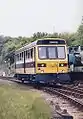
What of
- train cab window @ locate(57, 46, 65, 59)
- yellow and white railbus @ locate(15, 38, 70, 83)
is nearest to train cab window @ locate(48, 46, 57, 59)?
yellow and white railbus @ locate(15, 38, 70, 83)

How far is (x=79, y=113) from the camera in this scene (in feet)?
51.3

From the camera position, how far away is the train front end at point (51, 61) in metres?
28.0

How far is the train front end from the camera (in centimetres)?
2797

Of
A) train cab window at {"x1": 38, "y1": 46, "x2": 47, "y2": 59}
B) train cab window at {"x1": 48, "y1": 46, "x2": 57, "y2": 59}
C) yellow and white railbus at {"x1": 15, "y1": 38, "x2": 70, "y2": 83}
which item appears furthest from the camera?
train cab window at {"x1": 48, "y1": 46, "x2": 57, "y2": 59}

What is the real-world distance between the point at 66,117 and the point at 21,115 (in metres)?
1.18

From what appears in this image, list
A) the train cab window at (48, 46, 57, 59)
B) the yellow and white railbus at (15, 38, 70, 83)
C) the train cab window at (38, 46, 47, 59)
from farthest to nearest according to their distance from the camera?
the train cab window at (48, 46, 57, 59) → the train cab window at (38, 46, 47, 59) → the yellow and white railbus at (15, 38, 70, 83)

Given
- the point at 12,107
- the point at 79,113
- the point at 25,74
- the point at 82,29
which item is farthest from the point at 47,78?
the point at 82,29

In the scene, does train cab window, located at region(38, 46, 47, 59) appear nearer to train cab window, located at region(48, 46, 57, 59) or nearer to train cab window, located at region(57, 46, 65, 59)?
train cab window, located at region(48, 46, 57, 59)

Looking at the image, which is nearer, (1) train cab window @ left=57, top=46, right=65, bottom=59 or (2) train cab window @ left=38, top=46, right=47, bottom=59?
(2) train cab window @ left=38, top=46, right=47, bottom=59

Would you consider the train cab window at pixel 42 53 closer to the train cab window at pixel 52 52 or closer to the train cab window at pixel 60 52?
the train cab window at pixel 52 52

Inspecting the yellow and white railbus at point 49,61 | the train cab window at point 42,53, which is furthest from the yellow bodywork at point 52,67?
the train cab window at point 42,53

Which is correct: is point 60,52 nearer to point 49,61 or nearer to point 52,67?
point 49,61

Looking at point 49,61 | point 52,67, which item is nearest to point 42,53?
point 49,61

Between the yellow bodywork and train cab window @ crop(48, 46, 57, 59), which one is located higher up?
train cab window @ crop(48, 46, 57, 59)
